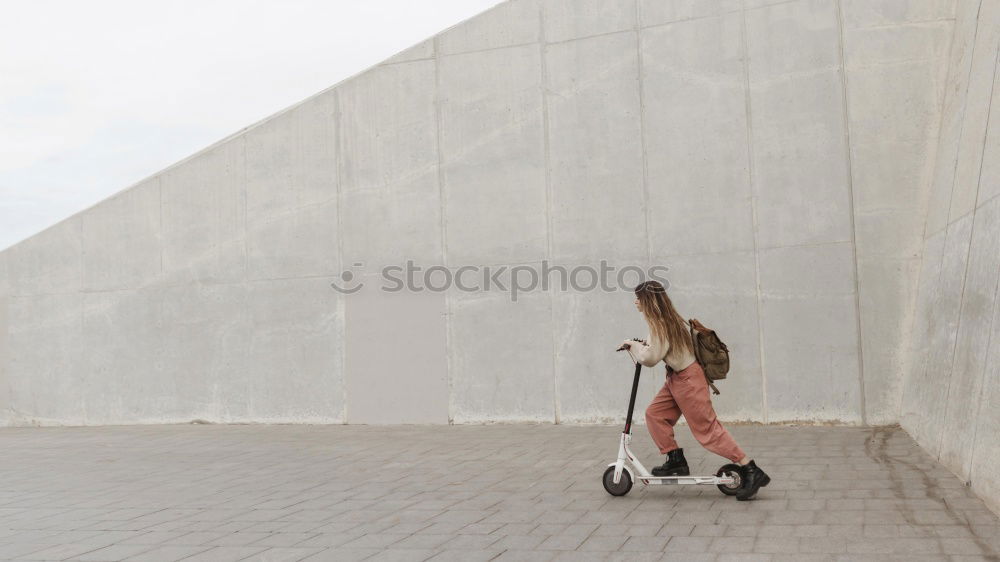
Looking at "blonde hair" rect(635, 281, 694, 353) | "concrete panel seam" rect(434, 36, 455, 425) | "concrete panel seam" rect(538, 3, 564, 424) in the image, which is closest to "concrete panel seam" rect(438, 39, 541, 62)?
"concrete panel seam" rect(434, 36, 455, 425)

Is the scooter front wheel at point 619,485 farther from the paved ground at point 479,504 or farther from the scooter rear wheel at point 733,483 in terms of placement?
the scooter rear wheel at point 733,483

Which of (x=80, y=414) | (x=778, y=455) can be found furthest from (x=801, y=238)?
(x=80, y=414)

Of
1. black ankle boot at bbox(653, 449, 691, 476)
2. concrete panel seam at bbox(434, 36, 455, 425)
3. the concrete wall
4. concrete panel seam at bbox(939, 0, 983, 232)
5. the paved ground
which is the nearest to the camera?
the paved ground

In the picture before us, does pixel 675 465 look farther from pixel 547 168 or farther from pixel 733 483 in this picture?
pixel 547 168

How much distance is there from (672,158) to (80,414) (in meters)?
9.51

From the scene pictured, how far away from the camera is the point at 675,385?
6555 mm

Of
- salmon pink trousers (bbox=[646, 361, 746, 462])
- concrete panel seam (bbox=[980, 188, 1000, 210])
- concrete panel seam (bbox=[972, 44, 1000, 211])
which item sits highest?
concrete panel seam (bbox=[972, 44, 1000, 211])

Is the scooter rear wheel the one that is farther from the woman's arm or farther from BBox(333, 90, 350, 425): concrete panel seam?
BBox(333, 90, 350, 425): concrete panel seam

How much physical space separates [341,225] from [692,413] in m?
7.33

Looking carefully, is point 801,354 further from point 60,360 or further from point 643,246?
point 60,360

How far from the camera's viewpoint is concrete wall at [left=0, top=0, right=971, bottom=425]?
33.7ft

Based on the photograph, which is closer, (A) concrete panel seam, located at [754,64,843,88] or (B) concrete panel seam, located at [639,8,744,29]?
(A) concrete panel seam, located at [754,64,843,88]

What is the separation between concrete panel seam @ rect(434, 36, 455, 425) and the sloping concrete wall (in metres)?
5.40

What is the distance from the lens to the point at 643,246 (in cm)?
1117
